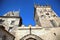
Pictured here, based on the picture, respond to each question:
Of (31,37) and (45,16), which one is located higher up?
(45,16)

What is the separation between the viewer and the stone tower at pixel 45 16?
36.5 m

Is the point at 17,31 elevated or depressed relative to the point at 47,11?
depressed

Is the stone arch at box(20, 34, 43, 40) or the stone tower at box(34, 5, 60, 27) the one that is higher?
the stone tower at box(34, 5, 60, 27)

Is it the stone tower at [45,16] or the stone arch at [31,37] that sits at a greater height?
the stone tower at [45,16]

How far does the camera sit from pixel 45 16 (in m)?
41.3

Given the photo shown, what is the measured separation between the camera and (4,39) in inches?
944

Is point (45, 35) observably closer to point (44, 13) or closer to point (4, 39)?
point (4, 39)

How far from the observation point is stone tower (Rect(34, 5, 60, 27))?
36.5 meters

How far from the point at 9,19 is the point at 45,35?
41.5 ft

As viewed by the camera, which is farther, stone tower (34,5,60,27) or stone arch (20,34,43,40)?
stone tower (34,5,60,27)

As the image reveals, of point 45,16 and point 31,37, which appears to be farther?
point 45,16

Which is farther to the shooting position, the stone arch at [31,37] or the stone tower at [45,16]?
the stone tower at [45,16]

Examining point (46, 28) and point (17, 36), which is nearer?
point (17, 36)

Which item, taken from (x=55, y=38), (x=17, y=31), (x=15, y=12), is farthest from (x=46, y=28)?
(x=15, y=12)
